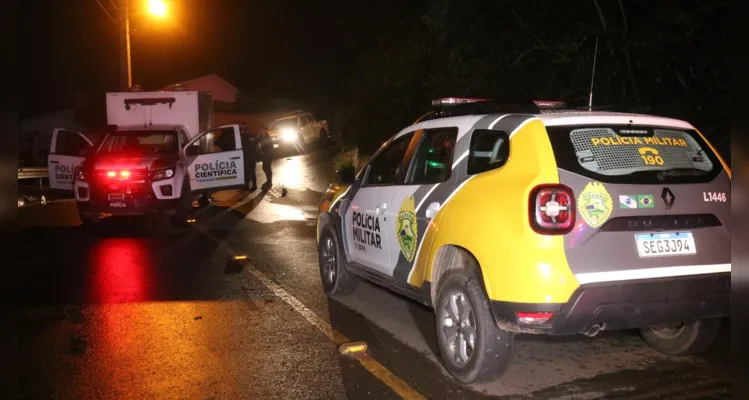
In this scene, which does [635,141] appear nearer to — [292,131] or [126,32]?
[126,32]

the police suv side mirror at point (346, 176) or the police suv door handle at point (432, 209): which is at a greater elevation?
the police suv side mirror at point (346, 176)

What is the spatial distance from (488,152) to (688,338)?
200 cm

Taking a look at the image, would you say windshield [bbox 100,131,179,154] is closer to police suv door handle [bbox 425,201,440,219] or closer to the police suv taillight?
police suv door handle [bbox 425,201,440,219]

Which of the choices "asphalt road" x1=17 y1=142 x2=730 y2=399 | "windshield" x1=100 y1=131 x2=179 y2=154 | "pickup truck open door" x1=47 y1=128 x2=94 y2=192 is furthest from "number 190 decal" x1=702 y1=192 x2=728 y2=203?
"pickup truck open door" x1=47 y1=128 x2=94 y2=192

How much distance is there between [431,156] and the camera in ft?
19.1

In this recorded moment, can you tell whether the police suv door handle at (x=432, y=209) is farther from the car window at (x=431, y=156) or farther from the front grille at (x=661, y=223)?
the front grille at (x=661, y=223)

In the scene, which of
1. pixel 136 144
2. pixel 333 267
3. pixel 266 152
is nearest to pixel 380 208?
pixel 333 267

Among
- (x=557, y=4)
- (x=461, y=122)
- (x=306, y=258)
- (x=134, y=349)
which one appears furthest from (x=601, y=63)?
(x=134, y=349)

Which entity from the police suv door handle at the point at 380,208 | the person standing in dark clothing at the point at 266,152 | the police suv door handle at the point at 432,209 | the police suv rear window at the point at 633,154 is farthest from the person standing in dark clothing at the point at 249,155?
the police suv rear window at the point at 633,154

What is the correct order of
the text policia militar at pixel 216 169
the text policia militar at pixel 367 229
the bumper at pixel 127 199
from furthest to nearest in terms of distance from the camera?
1. the text policia militar at pixel 216 169
2. the bumper at pixel 127 199
3. the text policia militar at pixel 367 229

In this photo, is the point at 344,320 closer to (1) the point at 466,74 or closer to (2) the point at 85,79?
(1) the point at 466,74

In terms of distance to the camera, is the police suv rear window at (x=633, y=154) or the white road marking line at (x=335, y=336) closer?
the police suv rear window at (x=633, y=154)

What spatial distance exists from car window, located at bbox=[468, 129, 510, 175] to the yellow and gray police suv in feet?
0.04

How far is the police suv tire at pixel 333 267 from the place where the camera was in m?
7.02
